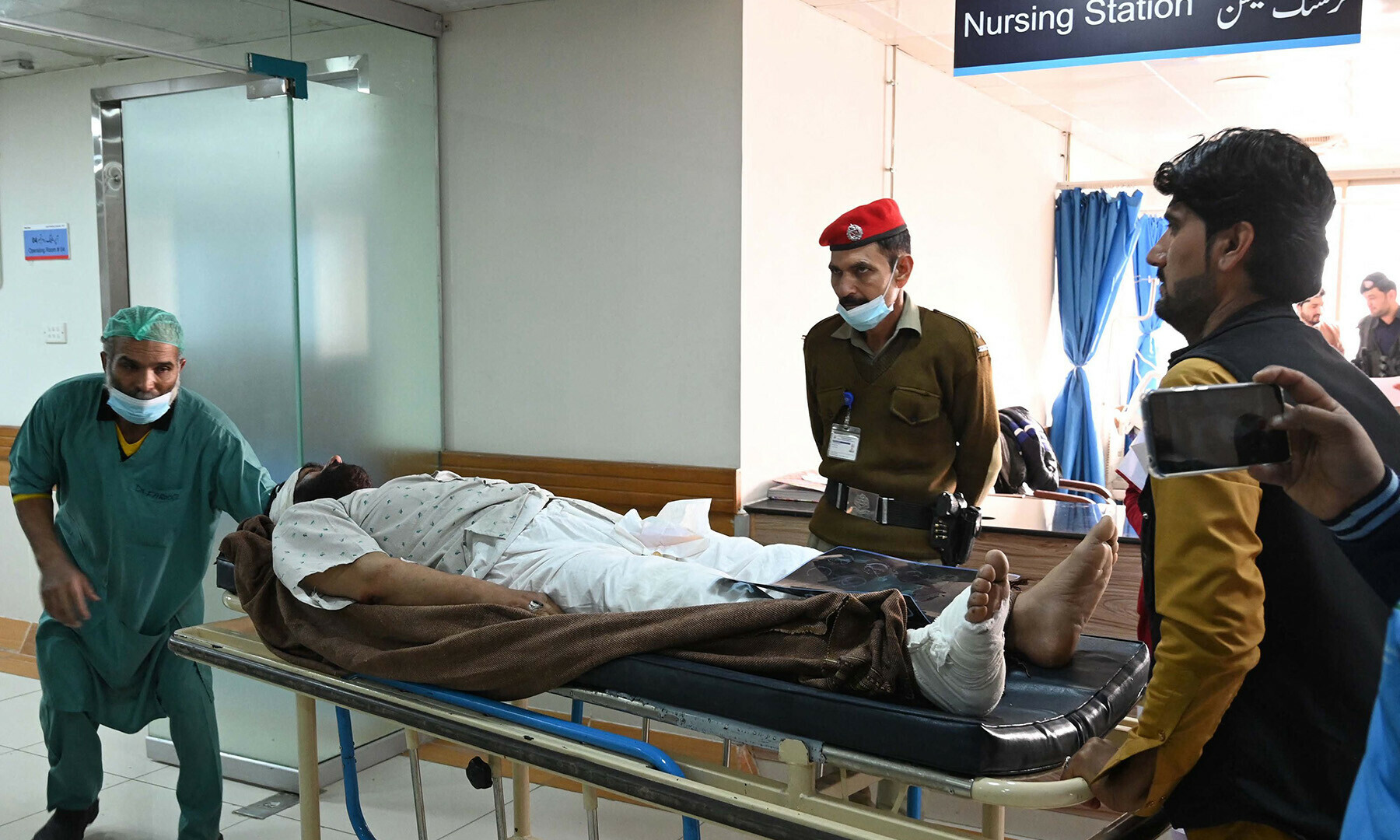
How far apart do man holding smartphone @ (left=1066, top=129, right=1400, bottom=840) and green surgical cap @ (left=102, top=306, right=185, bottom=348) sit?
8.37 feet

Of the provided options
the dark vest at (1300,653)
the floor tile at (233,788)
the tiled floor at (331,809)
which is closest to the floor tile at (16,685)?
the tiled floor at (331,809)

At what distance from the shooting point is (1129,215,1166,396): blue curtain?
7.69 meters

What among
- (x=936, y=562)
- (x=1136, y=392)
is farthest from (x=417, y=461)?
(x=1136, y=392)

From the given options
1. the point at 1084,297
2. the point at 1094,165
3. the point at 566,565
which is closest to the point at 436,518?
the point at 566,565

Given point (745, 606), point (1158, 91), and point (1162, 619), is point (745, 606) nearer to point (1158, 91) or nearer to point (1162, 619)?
point (1162, 619)

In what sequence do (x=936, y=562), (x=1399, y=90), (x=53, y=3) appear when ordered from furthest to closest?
(x=1399, y=90) → (x=53, y=3) → (x=936, y=562)

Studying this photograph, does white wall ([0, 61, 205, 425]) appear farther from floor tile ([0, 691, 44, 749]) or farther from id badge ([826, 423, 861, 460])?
id badge ([826, 423, 861, 460])

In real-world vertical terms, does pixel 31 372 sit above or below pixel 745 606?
above

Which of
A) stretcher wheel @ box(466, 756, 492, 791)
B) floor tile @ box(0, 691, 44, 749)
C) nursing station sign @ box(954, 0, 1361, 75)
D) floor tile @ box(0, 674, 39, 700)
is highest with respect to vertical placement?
nursing station sign @ box(954, 0, 1361, 75)

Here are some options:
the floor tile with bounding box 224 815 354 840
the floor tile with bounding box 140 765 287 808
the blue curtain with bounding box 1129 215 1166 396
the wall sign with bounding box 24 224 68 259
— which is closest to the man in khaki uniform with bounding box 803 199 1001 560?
the floor tile with bounding box 224 815 354 840

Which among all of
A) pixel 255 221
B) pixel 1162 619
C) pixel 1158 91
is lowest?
pixel 1162 619

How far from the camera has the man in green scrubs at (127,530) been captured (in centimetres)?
291

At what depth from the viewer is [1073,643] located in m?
1.85

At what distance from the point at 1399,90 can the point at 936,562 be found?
4450 millimetres
